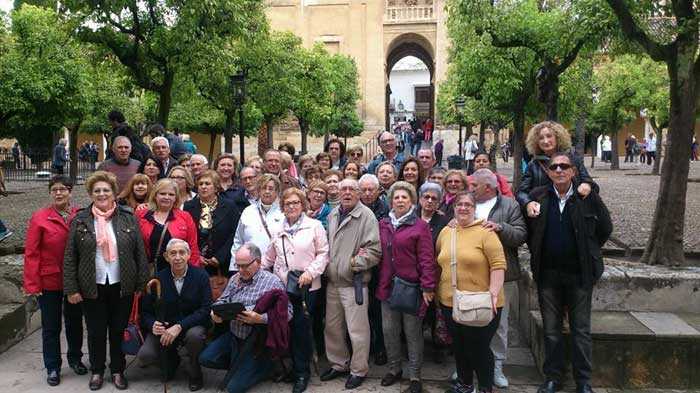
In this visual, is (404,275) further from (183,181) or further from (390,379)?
(183,181)

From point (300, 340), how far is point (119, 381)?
1.58 m

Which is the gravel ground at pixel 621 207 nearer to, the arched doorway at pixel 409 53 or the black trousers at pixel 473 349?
the black trousers at pixel 473 349

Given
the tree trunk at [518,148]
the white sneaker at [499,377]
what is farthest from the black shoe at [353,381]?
the tree trunk at [518,148]

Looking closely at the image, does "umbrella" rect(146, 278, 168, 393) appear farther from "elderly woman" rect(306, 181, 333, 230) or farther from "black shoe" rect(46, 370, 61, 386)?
Answer: "elderly woman" rect(306, 181, 333, 230)

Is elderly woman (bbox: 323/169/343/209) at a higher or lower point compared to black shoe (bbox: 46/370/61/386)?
higher

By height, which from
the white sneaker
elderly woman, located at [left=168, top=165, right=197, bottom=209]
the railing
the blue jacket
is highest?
the railing

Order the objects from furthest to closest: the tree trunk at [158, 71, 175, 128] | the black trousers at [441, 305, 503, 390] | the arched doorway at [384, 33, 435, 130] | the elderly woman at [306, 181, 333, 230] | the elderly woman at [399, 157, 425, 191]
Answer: the arched doorway at [384, 33, 435, 130], the tree trunk at [158, 71, 175, 128], the elderly woman at [399, 157, 425, 191], the elderly woman at [306, 181, 333, 230], the black trousers at [441, 305, 503, 390]

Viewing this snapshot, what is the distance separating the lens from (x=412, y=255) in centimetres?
487

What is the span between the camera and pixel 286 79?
23719mm

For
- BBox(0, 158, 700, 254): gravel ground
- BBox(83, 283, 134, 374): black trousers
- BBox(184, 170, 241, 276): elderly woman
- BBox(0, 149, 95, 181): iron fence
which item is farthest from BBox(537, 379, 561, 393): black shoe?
BBox(0, 149, 95, 181): iron fence

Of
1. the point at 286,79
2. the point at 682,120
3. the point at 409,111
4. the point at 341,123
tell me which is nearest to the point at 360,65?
the point at 341,123

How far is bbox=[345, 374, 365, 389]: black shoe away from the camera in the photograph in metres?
5.05

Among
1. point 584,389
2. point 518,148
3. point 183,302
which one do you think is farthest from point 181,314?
point 518,148

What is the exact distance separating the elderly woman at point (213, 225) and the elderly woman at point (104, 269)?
77 cm
